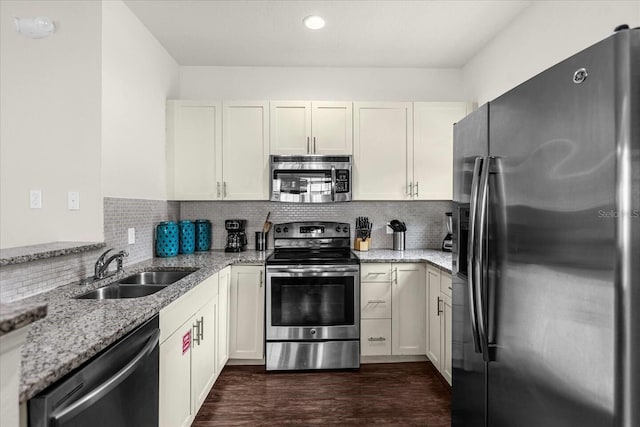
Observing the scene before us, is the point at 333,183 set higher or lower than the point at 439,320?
higher

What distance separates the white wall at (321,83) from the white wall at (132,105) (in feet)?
1.18

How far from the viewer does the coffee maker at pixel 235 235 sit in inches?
127

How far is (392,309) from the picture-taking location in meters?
2.88

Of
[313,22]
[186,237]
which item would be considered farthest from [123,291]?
[313,22]

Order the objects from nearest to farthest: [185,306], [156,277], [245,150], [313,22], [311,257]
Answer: [185,306] < [156,277] < [313,22] < [311,257] < [245,150]

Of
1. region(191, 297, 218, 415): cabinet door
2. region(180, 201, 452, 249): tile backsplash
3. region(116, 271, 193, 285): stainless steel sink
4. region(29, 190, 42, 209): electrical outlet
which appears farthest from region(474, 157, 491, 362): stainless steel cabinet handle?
region(29, 190, 42, 209): electrical outlet

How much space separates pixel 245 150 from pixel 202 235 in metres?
0.91

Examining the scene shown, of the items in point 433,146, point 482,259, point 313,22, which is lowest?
point 482,259

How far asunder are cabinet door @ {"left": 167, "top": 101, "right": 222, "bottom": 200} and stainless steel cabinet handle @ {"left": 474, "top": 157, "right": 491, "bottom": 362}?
2.41 metres

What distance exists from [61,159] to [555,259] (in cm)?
246

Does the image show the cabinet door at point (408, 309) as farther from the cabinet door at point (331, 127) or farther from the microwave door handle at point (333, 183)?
the cabinet door at point (331, 127)

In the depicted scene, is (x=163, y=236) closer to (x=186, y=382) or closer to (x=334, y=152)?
(x=186, y=382)

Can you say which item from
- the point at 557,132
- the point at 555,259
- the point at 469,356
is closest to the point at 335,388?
the point at 469,356

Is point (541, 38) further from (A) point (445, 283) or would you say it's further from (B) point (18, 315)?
(B) point (18, 315)
